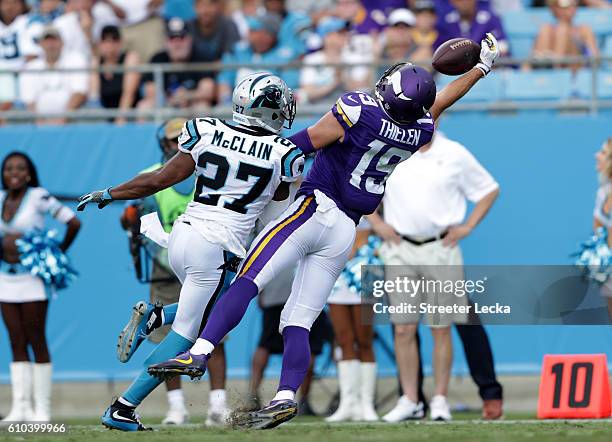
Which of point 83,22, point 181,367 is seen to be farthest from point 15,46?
point 181,367

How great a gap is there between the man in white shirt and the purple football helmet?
2670 millimetres

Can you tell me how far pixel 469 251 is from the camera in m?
11.9

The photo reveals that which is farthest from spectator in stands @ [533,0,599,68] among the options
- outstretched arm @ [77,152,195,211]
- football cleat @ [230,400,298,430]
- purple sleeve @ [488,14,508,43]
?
football cleat @ [230,400,298,430]

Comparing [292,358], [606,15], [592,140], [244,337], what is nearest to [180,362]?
[292,358]

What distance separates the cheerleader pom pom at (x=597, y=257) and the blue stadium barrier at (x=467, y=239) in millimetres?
982

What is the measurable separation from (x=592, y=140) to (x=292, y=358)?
17.0 ft

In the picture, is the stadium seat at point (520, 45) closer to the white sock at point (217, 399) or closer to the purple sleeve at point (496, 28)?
the purple sleeve at point (496, 28)

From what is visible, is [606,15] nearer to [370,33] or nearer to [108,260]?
[370,33]

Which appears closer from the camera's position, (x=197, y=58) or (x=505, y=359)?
(x=505, y=359)

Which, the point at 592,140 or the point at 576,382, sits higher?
the point at 592,140

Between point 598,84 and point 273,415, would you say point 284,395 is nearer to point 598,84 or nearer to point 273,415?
point 273,415

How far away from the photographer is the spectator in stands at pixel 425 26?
13164mm

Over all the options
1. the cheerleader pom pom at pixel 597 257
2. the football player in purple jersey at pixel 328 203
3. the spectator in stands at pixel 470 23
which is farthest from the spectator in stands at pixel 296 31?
the football player in purple jersey at pixel 328 203

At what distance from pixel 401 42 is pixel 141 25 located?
3.13 meters
